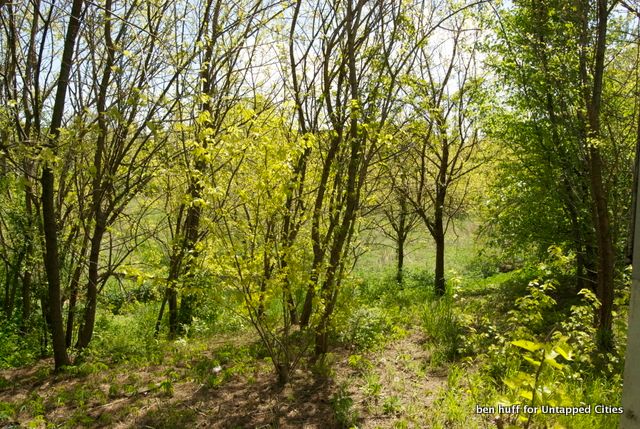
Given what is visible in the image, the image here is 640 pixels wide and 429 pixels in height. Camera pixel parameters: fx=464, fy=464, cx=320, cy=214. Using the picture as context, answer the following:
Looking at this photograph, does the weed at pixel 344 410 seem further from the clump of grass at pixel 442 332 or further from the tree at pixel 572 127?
the tree at pixel 572 127

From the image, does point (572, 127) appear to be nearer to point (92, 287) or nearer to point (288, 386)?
point (288, 386)

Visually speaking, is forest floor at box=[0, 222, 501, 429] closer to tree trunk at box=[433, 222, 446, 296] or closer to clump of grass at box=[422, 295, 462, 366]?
clump of grass at box=[422, 295, 462, 366]

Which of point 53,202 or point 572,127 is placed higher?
point 572,127

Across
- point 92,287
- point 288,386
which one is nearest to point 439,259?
point 288,386

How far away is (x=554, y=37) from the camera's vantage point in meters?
5.25

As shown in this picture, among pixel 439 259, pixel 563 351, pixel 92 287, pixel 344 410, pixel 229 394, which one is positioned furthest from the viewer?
pixel 439 259

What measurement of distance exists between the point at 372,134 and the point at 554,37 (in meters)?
2.56

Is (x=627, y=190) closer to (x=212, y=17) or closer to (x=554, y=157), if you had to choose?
(x=554, y=157)

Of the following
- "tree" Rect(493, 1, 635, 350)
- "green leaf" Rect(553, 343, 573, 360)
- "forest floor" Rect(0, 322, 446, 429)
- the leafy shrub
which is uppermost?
"tree" Rect(493, 1, 635, 350)

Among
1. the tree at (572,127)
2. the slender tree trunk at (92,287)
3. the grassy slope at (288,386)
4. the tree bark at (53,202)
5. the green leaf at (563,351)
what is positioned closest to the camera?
the green leaf at (563,351)

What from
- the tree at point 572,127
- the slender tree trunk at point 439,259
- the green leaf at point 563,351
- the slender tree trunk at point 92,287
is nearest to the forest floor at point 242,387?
the slender tree trunk at point 92,287

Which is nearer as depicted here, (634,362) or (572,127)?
(634,362)

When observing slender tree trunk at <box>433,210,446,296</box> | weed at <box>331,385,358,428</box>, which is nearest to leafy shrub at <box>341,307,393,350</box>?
weed at <box>331,385,358,428</box>

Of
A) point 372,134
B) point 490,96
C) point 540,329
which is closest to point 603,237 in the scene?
point 540,329
